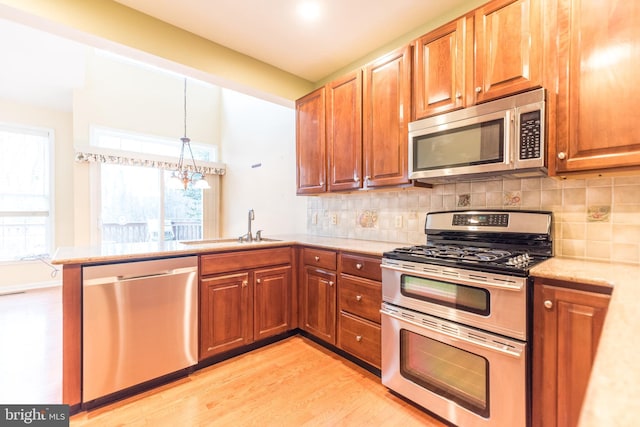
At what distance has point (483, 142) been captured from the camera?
174cm

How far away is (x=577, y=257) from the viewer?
1.66 metres

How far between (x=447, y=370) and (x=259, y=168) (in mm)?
3640

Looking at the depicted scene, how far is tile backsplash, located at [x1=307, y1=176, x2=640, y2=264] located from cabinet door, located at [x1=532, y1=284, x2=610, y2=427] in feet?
1.93

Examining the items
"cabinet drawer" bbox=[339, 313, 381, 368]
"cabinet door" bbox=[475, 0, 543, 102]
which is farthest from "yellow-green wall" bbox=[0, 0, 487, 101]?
"cabinet drawer" bbox=[339, 313, 381, 368]

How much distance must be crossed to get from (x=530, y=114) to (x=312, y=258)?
1.83 m

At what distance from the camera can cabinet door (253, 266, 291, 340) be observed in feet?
8.13

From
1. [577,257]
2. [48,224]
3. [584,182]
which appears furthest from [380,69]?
[48,224]

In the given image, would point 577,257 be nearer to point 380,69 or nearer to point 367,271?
point 367,271

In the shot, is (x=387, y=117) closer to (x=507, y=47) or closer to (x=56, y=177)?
(x=507, y=47)

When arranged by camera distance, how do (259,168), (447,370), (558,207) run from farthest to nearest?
(259,168)
(558,207)
(447,370)

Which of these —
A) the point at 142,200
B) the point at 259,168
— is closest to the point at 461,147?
the point at 259,168

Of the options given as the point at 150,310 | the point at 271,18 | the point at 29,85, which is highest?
the point at 29,85

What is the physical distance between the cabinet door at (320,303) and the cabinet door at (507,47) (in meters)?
1.70

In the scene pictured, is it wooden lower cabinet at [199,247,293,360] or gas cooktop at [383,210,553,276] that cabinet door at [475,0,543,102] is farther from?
wooden lower cabinet at [199,247,293,360]
